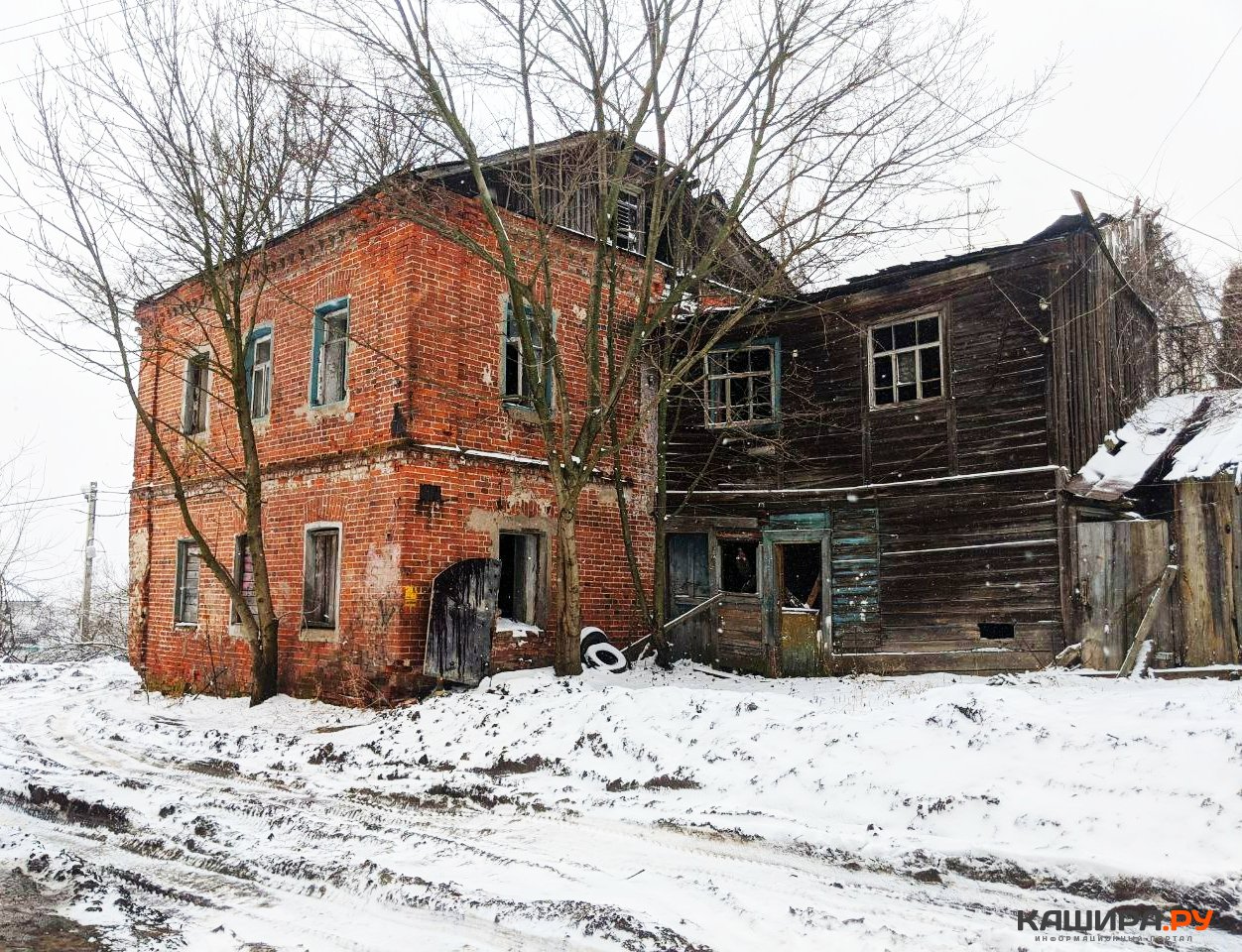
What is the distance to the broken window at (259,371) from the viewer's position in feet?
47.5

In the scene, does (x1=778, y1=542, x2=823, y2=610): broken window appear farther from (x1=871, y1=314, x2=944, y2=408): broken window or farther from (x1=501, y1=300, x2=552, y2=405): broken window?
(x1=501, y1=300, x2=552, y2=405): broken window

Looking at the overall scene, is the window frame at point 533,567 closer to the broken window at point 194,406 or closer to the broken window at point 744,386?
the broken window at point 744,386

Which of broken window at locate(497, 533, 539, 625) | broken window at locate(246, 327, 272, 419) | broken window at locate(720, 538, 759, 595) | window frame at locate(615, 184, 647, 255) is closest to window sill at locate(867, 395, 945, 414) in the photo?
broken window at locate(720, 538, 759, 595)

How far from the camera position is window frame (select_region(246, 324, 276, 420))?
14.2 m

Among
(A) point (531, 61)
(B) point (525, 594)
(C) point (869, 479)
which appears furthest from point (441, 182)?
(C) point (869, 479)

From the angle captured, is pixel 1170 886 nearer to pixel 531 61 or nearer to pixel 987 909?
pixel 987 909

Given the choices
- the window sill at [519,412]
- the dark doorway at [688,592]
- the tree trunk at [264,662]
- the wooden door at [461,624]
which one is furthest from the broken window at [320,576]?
the dark doorway at [688,592]

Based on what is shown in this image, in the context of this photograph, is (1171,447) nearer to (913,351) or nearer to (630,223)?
(913,351)

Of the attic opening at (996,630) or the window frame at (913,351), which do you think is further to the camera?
the window frame at (913,351)

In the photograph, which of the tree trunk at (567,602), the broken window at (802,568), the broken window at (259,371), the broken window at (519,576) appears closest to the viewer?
the tree trunk at (567,602)

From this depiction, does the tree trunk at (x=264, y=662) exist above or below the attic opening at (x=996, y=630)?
below

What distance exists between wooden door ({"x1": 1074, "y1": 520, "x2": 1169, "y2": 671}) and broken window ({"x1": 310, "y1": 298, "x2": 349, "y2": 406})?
1055 centimetres

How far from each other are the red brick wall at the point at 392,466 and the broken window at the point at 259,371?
0.36 m

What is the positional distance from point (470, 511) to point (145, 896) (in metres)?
7.35
